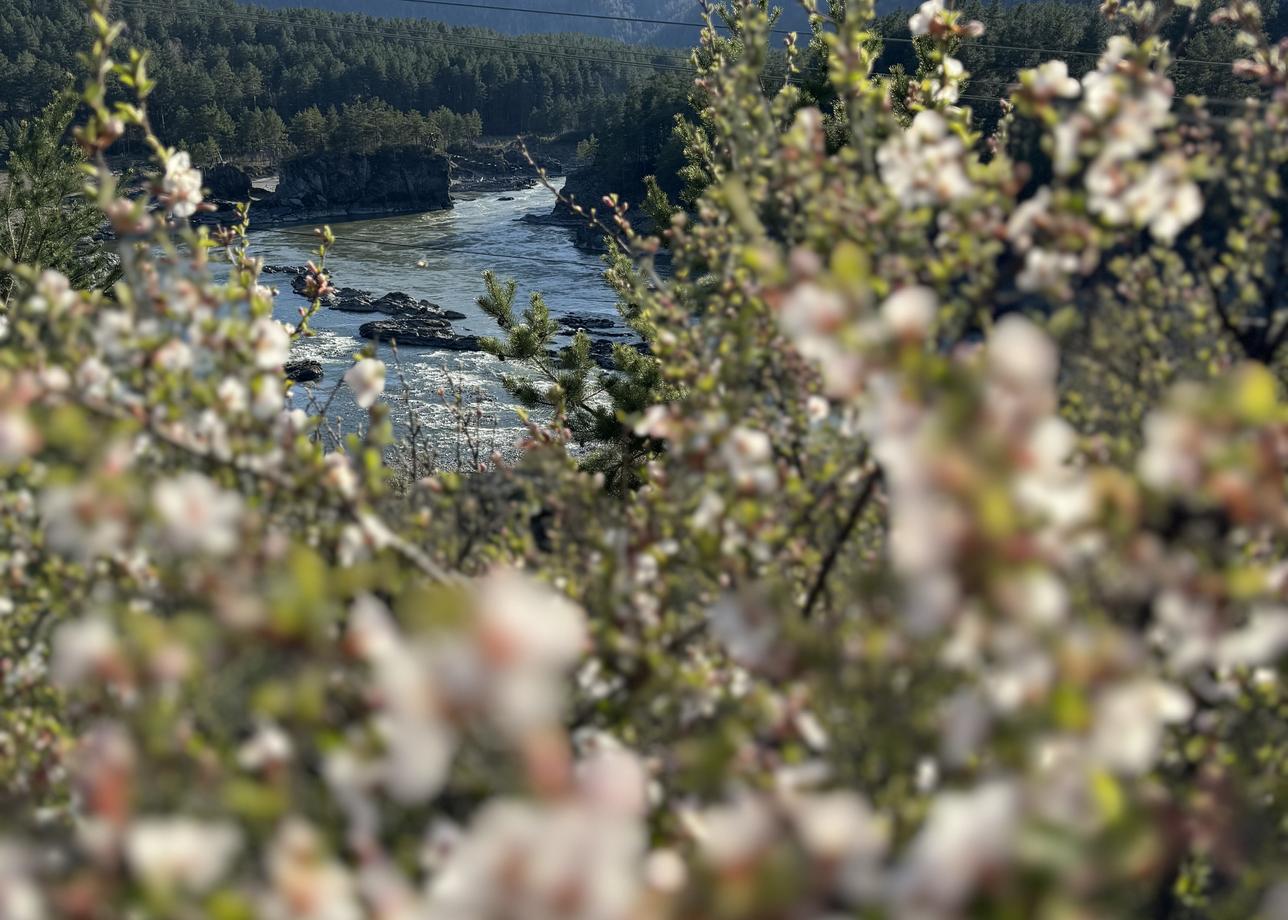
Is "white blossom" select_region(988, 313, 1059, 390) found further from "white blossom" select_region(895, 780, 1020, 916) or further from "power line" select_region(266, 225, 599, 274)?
"power line" select_region(266, 225, 599, 274)

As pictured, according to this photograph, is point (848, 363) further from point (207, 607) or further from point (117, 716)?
point (117, 716)

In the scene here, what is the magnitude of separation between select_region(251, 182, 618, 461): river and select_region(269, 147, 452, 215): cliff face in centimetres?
257

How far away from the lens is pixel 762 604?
4.89 feet

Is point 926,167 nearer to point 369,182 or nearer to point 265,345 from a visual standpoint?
point 265,345

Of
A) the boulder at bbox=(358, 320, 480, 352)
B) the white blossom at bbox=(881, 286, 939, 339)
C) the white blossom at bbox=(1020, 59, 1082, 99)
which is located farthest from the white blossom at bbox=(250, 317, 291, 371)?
the boulder at bbox=(358, 320, 480, 352)

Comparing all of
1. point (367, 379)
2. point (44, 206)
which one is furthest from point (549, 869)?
point (44, 206)

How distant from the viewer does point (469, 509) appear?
8.45 feet

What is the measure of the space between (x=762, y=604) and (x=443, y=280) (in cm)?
3682

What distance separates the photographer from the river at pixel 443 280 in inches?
800

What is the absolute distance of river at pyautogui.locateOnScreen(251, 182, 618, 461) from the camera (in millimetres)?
20328

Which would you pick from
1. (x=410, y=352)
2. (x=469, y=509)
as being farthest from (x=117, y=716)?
(x=410, y=352)

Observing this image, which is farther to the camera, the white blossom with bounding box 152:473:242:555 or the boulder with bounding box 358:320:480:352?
the boulder with bounding box 358:320:480:352

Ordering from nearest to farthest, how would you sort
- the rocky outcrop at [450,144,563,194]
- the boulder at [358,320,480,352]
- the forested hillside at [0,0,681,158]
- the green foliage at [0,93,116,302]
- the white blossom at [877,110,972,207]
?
the white blossom at [877,110,972,207]
the green foliage at [0,93,116,302]
the boulder at [358,320,480,352]
the rocky outcrop at [450,144,563,194]
the forested hillside at [0,0,681,158]

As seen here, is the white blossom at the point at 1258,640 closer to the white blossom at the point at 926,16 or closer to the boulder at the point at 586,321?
the white blossom at the point at 926,16
